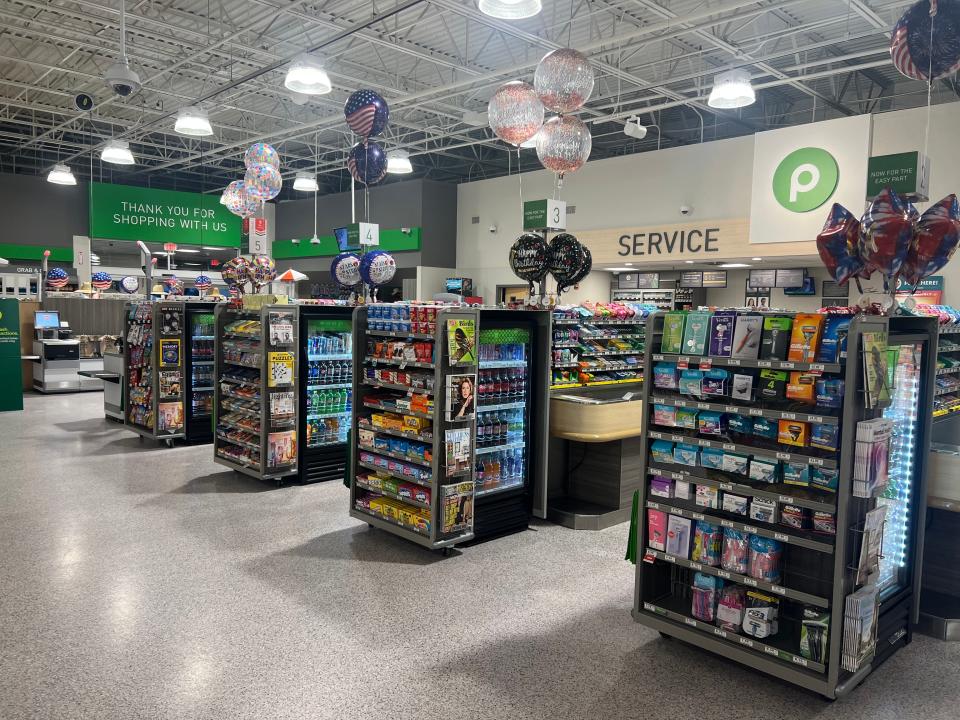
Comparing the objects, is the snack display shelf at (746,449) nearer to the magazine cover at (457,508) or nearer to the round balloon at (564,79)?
the magazine cover at (457,508)

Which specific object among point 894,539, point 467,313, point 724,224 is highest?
point 724,224

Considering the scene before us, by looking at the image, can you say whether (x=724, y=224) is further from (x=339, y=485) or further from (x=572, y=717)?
(x=572, y=717)

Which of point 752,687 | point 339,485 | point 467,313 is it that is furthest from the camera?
point 339,485

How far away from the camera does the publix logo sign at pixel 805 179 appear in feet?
30.3

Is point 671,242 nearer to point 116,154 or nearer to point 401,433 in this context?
point 401,433

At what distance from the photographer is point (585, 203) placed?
13445 mm

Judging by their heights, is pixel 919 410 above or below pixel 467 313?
below

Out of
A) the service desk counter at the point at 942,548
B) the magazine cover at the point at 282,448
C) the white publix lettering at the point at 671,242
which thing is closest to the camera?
the service desk counter at the point at 942,548

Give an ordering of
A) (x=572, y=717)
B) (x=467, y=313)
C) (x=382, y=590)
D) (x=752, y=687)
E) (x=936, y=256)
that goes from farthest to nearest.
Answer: (x=467, y=313), (x=382, y=590), (x=936, y=256), (x=752, y=687), (x=572, y=717)

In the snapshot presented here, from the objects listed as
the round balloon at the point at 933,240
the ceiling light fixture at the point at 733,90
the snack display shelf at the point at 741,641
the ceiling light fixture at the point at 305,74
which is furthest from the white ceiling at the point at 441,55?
the snack display shelf at the point at 741,641

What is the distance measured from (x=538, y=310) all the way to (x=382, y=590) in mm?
2358

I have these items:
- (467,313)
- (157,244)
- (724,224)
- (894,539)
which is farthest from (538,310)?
(157,244)

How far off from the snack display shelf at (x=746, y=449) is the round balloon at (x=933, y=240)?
1148mm

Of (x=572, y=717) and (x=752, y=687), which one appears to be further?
(x=752, y=687)
